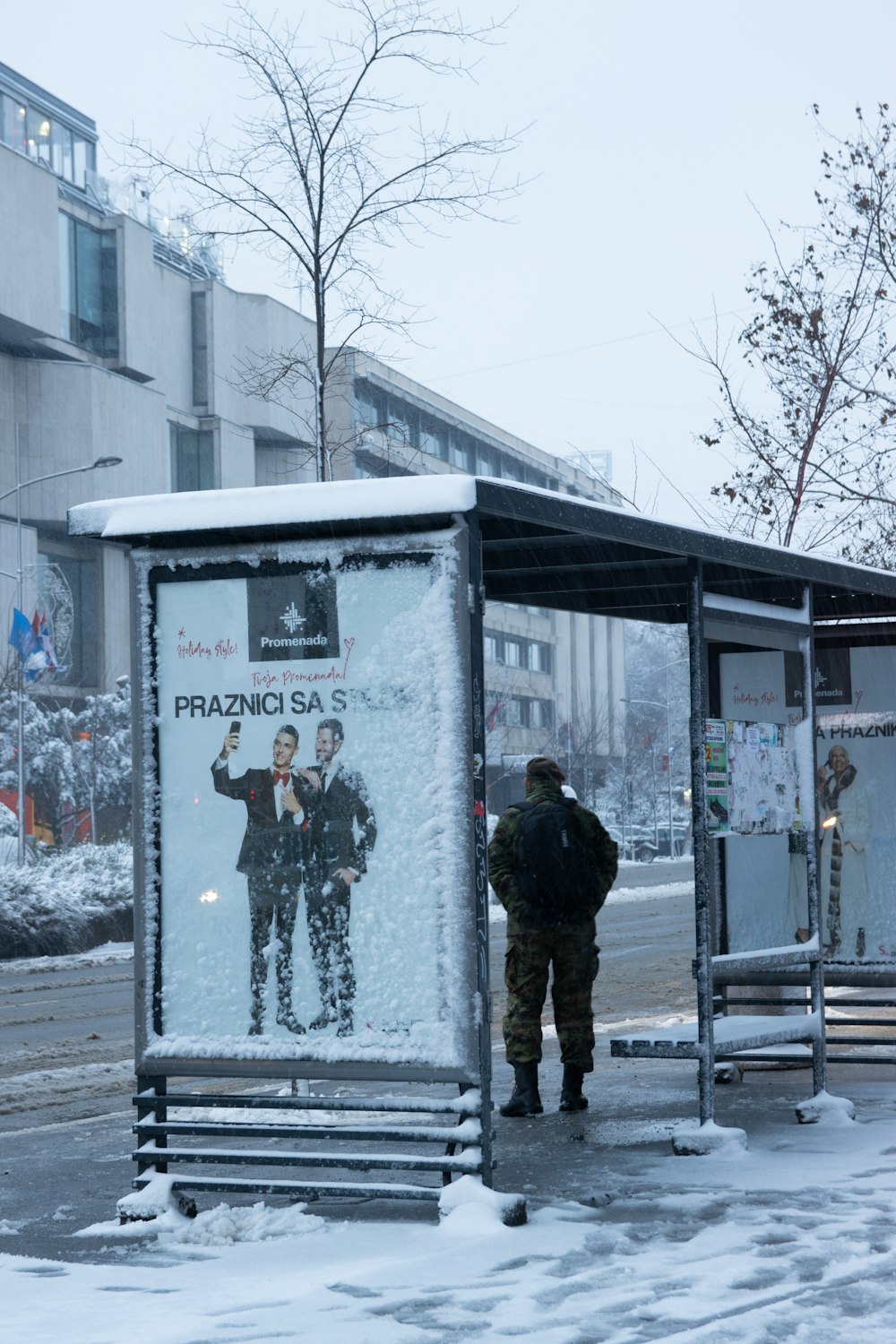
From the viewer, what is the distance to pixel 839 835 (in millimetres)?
10172

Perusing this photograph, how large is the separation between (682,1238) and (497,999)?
1015 cm

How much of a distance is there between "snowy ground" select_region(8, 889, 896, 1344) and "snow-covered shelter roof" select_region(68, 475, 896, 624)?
255cm

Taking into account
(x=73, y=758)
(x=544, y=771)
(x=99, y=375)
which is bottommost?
(x=544, y=771)

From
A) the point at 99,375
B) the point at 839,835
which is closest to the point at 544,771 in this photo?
the point at 839,835

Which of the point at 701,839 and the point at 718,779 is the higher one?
the point at 718,779

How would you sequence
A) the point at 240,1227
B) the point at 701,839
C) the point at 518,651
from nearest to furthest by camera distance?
the point at 240,1227 → the point at 701,839 → the point at 518,651

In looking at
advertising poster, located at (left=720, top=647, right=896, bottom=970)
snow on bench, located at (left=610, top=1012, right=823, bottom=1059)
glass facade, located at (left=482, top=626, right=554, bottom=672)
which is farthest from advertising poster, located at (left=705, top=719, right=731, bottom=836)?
glass facade, located at (left=482, top=626, right=554, bottom=672)

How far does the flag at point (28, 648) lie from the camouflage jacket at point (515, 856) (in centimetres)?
2950

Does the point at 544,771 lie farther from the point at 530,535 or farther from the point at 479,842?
the point at 479,842

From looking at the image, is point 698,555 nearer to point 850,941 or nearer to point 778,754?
point 778,754

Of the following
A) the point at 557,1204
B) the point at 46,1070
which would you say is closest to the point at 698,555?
the point at 557,1204

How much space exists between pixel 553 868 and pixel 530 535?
6.88 feet

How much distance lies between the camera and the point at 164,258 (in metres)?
63.5

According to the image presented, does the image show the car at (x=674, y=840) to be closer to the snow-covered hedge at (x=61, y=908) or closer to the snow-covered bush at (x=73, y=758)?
the snow-covered bush at (x=73, y=758)
